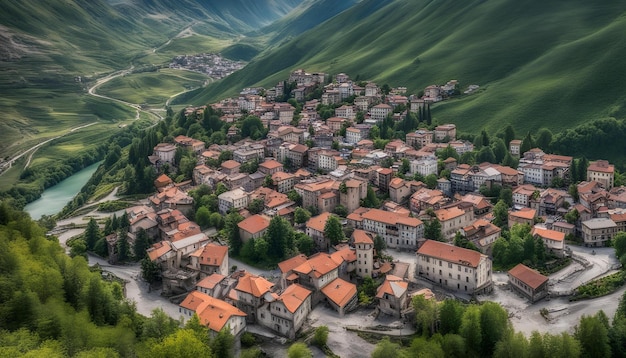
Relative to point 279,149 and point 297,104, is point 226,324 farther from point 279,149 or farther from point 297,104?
point 297,104

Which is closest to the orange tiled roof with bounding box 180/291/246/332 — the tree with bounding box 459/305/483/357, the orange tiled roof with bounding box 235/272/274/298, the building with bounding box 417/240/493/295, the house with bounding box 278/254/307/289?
the orange tiled roof with bounding box 235/272/274/298

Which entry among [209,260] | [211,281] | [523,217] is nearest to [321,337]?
[211,281]

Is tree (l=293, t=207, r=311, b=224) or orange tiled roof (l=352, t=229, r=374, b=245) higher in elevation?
tree (l=293, t=207, r=311, b=224)

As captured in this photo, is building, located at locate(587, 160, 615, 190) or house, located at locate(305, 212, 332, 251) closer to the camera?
house, located at locate(305, 212, 332, 251)

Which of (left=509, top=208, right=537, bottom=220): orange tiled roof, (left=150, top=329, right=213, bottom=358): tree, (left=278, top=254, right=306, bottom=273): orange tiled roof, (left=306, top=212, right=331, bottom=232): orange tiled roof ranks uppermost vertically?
(left=306, top=212, right=331, bottom=232): orange tiled roof

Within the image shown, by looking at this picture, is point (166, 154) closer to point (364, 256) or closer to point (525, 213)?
point (364, 256)

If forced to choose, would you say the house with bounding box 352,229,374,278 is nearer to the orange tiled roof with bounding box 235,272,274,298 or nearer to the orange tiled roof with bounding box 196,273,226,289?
the orange tiled roof with bounding box 235,272,274,298
